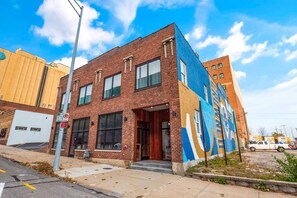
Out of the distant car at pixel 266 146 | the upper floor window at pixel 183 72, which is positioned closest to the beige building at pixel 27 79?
the upper floor window at pixel 183 72

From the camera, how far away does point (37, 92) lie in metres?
40.6

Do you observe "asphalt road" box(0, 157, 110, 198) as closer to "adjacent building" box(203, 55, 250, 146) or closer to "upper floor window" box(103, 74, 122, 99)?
"upper floor window" box(103, 74, 122, 99)

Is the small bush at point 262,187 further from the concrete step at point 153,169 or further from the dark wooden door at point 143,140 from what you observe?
the dark wooden door at point 143,140

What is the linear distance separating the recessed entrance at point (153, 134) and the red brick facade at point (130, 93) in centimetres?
80

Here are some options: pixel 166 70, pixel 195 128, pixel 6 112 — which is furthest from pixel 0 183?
pixel 6 112

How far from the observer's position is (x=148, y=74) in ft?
35.4

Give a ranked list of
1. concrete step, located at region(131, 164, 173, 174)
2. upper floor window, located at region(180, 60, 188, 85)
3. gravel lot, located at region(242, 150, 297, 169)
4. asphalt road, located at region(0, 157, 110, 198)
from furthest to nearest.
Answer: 1. upper floor window, located at region(180, 60, 188, 85)
2. gravel lot, located at region(242, 150, 297, 169)
3. concrete step, located at region(131, 164, 173, 174)
4. asphalt road, located at region(0, 157, 110, 198)

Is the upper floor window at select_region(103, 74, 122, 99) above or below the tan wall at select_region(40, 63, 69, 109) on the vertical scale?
below

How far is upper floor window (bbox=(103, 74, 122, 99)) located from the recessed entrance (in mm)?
2798

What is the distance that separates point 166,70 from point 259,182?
700cm

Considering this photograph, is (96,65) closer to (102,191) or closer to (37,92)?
(102,191)

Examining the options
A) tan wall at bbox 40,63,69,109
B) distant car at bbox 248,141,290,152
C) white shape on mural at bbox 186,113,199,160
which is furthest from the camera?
tan wall at bbox 40,63,69,109

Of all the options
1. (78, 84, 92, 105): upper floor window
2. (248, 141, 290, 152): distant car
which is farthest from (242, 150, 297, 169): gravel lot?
(78, 84, 92, 105): upper floor window

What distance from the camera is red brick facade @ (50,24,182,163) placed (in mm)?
9070
